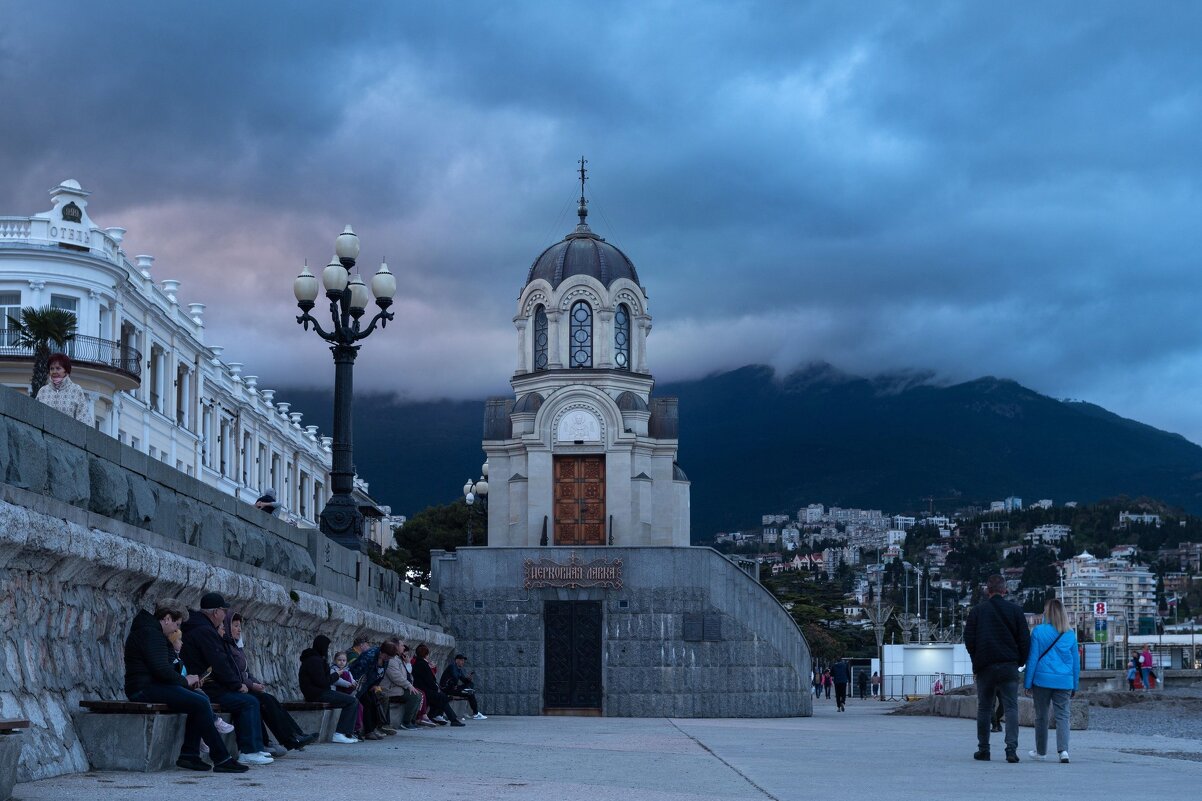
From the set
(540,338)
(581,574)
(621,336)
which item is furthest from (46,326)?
(581,574)

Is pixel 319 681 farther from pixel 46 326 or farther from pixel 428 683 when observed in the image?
pixel 46 326

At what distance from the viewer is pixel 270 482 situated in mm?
65938

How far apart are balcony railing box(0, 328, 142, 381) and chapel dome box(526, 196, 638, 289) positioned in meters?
11.6

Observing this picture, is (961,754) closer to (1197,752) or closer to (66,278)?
(1197,752)

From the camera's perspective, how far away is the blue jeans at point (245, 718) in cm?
1110

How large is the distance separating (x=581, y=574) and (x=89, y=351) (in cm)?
1852

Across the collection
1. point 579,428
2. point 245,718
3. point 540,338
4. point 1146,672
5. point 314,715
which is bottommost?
point 1146,672

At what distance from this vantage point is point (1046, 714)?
13.5 meters

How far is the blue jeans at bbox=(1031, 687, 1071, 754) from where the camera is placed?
13.4 meters

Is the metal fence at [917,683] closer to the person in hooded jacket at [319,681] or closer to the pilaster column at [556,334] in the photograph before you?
the pilaster column at [556,334]

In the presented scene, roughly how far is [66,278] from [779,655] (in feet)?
75.2

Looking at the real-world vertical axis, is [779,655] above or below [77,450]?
below

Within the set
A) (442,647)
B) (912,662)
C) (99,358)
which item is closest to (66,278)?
(99,358)

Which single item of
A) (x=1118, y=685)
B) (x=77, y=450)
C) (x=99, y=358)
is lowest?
(x=1118, y=685)
